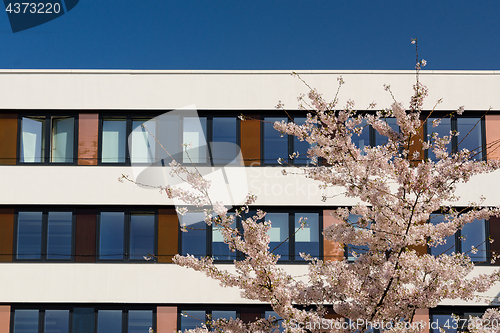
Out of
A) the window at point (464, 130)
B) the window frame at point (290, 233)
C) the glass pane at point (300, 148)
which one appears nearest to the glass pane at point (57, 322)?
the window frame at point (290, 233)

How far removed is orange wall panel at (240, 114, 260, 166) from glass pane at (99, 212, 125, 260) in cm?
355

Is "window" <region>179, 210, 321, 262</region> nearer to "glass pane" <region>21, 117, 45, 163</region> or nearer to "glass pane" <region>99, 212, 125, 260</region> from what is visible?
"glass pane" <region>99, 212, 125, 260</region>

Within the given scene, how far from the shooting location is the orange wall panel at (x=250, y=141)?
41.6 ft

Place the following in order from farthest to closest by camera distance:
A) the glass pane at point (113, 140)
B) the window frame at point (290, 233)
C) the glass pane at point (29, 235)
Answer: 1. the glass pane at point (113, 140)
2. the glass pane at point (29, 235)
3. the window frame at point (290, 233)

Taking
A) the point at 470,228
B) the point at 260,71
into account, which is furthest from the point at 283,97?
the point at 470,228

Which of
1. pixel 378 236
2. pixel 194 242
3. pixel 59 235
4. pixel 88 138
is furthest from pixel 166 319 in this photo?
pixel 378 236

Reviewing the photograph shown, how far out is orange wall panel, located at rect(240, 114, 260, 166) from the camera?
1268 centimetres

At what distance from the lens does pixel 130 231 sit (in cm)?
1258

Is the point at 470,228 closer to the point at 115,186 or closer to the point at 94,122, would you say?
the point at 115,186

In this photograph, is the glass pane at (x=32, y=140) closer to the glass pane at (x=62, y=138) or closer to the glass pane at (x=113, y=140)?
the glass pane at (x=62, y=138)

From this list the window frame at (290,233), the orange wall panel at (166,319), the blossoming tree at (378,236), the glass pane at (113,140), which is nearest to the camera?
the blossoming tree at (378,236)

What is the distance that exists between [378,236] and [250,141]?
7.20m

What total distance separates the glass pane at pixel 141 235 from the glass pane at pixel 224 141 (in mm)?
2345

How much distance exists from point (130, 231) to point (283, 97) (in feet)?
17.3
